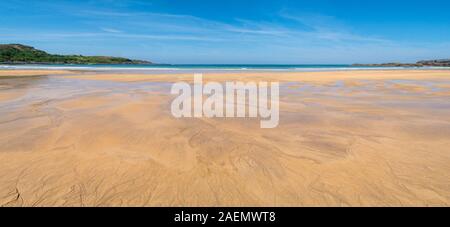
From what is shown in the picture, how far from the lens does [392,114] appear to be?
6.73 meters

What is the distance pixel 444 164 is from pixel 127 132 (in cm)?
494

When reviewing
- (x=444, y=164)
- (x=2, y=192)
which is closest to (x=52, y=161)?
(x=2, y=192)

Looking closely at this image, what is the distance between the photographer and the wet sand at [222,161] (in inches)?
112

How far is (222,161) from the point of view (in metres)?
3.73

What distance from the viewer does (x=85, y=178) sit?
320cm

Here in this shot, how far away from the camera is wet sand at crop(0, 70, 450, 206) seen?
9.32 ft

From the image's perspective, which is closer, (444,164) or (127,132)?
(444,164)
